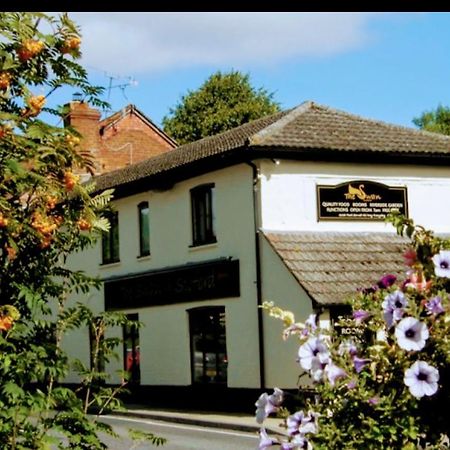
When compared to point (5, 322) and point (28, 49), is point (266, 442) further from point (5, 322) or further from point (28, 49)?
point (28, 49)

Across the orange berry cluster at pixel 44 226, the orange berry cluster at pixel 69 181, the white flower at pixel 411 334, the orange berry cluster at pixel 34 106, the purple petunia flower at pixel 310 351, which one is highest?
the orange berry cluster at pixel 34 106

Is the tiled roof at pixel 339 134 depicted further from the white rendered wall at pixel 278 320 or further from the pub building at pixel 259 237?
the white rendered wall at pixel 278 320

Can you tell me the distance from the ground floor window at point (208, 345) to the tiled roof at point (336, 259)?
2.83 meters

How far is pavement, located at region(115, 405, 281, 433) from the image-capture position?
19672mm

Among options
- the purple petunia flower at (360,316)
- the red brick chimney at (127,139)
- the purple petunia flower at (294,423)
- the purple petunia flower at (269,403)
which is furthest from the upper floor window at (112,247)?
the purple petunia flower at (294,423)

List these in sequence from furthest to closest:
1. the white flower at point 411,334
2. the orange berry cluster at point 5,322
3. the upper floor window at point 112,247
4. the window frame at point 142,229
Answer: the upper floor window at point 112,247, the window frame at point 142,229, the orange berry cluster at point 5,322, the white flower at point 411,334

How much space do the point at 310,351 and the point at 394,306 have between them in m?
0.46

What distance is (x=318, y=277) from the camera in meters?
21.6

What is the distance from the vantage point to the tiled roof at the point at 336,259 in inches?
838

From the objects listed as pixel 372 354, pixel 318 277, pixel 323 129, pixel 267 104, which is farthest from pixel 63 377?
pixel 267 104

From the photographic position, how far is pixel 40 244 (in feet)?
18.7

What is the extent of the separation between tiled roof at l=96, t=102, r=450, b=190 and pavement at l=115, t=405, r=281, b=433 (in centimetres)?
606

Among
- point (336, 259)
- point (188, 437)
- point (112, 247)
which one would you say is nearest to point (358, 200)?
point (336, 259)

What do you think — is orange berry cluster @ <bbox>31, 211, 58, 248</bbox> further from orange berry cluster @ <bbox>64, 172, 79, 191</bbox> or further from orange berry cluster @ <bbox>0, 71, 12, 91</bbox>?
orange berry cluster @ <bbox>0, 71, 12, 91</bbox>
